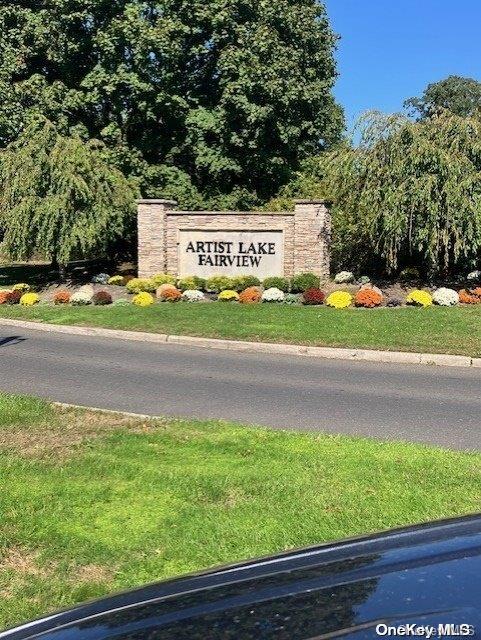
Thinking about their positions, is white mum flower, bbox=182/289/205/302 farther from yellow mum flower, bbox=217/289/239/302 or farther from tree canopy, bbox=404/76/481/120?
tree canopy, bbox=404/76/481/120

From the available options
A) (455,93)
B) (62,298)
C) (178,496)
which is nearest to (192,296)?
(62,298)

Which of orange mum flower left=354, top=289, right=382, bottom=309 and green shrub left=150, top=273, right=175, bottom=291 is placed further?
green shrub left=150, top=273, right=175, bottom=291

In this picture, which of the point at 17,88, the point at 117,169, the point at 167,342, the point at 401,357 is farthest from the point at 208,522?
the point at 17,88

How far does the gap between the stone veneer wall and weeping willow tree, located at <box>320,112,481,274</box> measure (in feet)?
3.62

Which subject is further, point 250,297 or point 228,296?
point 228,296

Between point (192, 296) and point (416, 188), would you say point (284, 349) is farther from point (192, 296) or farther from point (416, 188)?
point (416, 188)

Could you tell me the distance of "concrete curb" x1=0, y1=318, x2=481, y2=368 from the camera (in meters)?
11.6

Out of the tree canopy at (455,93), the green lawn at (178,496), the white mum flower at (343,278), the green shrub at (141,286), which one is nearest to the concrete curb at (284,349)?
the green shrub at (141,286)

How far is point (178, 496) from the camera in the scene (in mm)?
4949

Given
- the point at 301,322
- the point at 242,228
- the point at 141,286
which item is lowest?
the point at 301,322

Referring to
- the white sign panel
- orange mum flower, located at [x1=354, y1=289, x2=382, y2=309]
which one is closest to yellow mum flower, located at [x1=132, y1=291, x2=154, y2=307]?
the white sign panel

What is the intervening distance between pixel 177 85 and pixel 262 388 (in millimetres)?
18884

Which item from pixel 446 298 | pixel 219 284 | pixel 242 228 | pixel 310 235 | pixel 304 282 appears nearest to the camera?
pixel 446 298

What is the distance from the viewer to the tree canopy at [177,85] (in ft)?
77.7
